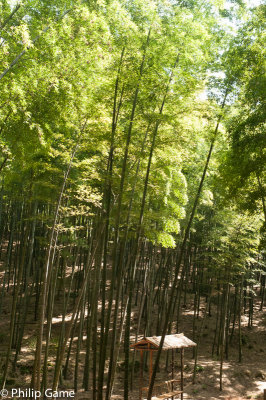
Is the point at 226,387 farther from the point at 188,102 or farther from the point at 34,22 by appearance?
the point at 34,22

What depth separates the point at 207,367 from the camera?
1236 cm

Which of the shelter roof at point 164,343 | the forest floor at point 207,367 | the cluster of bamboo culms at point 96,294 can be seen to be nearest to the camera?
the cluster of bamboo culms at point 96,294

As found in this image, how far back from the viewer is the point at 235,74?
5949 mm


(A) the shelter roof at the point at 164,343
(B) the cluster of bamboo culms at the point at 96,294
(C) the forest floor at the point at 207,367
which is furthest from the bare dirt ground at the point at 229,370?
(A) the shelter roof at the point at 164,343

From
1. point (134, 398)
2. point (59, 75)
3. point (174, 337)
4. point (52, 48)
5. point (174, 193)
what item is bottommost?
point (134, 398)

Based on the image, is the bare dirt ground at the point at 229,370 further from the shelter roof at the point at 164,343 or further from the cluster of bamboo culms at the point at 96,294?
the shelter roof at the point at 164,343

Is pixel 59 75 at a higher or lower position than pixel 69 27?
lower

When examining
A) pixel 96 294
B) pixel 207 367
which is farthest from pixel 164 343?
pixel 207 367

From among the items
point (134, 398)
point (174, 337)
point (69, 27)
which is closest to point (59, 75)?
point (69, 27)

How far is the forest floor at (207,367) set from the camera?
33.2ft

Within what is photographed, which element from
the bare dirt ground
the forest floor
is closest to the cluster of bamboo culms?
the forest floor

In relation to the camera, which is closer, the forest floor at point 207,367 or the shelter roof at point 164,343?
the shelter roof at point 164,343

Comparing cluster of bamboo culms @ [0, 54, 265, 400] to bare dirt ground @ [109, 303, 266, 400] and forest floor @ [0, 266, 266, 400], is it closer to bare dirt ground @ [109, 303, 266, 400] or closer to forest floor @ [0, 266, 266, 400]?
forest floor @ [0, 266, 266, 400]

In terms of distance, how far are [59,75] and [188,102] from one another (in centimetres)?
247
